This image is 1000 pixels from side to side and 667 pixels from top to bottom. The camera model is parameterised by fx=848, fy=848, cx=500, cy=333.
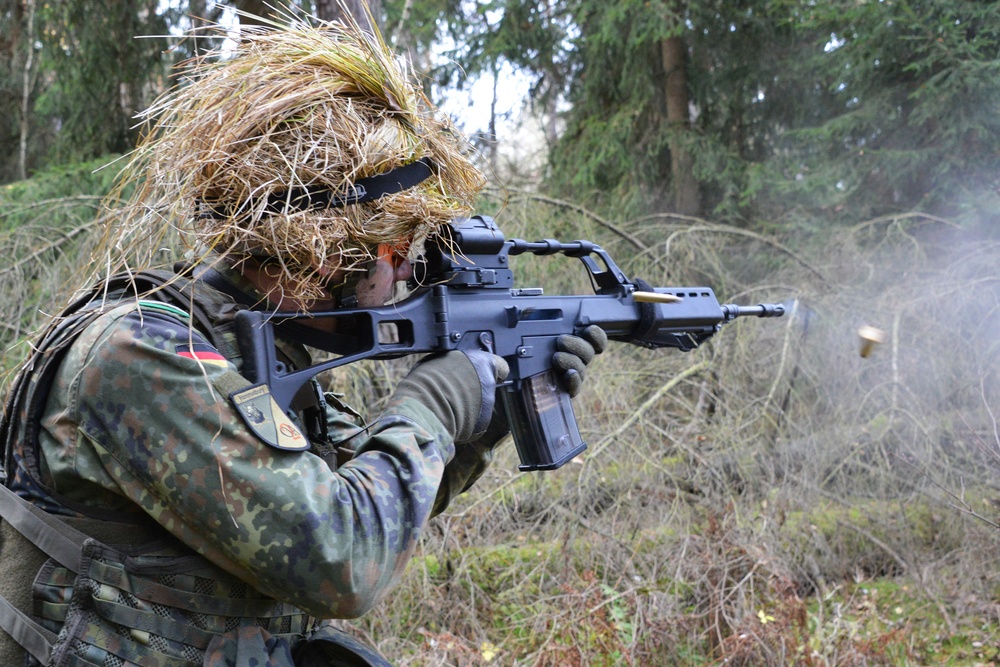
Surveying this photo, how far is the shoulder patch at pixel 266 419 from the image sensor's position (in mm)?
1732

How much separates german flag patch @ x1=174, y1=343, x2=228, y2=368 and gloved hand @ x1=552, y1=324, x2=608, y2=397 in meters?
1.25

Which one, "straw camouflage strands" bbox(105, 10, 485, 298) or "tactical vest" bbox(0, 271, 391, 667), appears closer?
"tactical vest" bbox(0, 271, 391, 667)

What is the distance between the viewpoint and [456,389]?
220 cm

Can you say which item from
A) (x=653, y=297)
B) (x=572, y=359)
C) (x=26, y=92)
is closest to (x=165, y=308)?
(x=572, y=359)

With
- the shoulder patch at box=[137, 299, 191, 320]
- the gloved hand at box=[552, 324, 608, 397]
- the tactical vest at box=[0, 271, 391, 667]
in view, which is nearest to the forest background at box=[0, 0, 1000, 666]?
the gloved hand at box=[552, 324, 608, 397]

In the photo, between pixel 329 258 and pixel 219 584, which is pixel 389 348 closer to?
pixel 329 258

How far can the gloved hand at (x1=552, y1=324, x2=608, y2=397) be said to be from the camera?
277 centimetres

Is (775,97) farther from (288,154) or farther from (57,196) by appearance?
(288,154)

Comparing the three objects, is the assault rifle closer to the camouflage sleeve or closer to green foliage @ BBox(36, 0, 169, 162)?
the camouflage sleeve

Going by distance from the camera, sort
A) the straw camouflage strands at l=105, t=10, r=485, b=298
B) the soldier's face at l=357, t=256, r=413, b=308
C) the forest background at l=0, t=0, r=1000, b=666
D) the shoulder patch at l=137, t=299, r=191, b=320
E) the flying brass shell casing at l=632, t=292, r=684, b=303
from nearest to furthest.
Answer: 1. the shoulder patch at l=137, t=299, r=191, b=320
2. the straw camouflage strands at l=105, t=10, r=485, b=298
3. the soldier's face at l=357, t=256, r=413, b=308
4. the flying brass shell casing at l=632, t=292, r=684, b=303
5. the forest background at l=0, t=0, r=1000, b=666

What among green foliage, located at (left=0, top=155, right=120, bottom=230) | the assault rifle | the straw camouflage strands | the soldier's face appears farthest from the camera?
green foliage, located at (left=0, top=155, right=120, bottom=230)

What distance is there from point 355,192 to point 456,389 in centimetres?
57

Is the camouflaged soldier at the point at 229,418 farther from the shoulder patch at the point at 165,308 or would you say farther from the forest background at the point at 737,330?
the forest background at the point at 737,330

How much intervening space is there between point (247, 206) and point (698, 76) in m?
7.41
